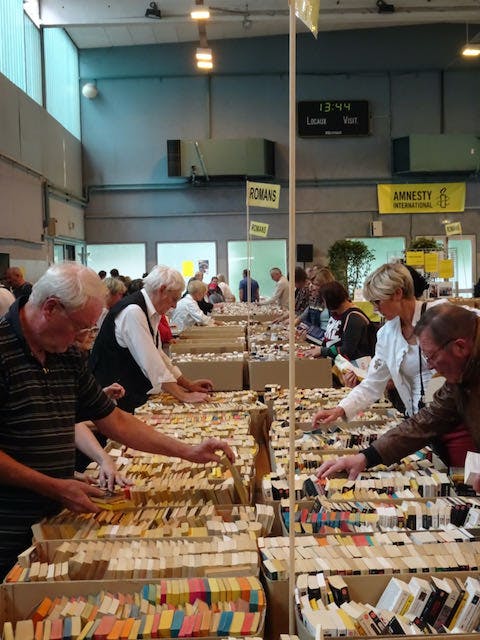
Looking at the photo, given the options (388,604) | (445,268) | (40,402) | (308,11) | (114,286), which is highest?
(308,11)

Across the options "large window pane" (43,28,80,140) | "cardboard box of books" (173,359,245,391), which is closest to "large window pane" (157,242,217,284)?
"large window pane" (43,28,80,140)

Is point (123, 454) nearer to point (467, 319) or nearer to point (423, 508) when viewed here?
point (423, 508)

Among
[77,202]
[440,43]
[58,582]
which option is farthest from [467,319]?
[440,43]

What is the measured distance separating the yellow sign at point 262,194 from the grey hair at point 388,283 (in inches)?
146

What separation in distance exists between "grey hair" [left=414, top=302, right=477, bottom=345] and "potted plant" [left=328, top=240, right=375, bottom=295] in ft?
40.4

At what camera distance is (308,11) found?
1.46m

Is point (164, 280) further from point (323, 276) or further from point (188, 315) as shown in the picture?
point (188, 315)

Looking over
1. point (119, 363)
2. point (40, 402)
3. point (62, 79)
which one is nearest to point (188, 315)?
point (119, 363)

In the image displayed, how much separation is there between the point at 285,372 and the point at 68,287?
2891mm

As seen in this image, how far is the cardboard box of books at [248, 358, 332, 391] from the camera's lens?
462 centimetres

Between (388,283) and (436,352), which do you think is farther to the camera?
(388,283)

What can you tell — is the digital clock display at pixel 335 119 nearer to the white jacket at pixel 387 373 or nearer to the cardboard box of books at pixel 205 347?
the cardboard box of books at pixel 205 347

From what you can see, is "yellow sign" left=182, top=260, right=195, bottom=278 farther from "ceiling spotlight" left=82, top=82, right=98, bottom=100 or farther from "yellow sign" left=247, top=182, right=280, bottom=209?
"yellow sign" left=247, top=182, right=280, bottom=209

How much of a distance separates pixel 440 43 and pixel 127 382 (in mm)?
14716
